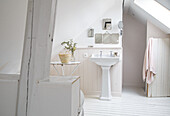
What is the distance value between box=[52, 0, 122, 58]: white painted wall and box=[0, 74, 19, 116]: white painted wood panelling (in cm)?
288

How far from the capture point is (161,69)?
3.27m

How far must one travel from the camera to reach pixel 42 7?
0.69m

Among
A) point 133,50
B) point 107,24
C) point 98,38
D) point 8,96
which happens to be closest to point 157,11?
point 107,24

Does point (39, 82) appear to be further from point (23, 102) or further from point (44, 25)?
point (44, 25)

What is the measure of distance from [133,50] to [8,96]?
4.50m

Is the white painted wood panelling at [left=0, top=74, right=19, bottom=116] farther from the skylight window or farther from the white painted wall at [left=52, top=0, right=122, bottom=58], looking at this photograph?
the skylight window

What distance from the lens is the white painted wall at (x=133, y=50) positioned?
462cm

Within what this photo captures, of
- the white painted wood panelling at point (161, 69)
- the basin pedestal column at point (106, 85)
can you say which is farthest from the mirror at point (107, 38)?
the white painted wood panelling at point (161, 69)

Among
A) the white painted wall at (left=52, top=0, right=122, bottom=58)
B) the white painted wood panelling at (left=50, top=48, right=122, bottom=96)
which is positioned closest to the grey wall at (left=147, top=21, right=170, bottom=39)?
the white painted wall at (left=52, top=0, right=122, bottom=58)

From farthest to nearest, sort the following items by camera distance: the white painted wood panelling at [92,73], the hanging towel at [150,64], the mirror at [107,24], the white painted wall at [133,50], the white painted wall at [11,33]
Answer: the white painted wall at [133,50]
the mirror at [107,24]
the white painted wood panelling at [92,73]
the hanging towel at [150,64]
the white painted wall at [11,33]

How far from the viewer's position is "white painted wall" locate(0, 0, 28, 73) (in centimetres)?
84

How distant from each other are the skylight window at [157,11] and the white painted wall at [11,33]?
3085 mm

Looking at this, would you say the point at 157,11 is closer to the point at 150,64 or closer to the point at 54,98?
the point at 150,64

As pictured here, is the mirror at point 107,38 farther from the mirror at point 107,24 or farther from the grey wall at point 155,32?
the grey wall at point 155,32
